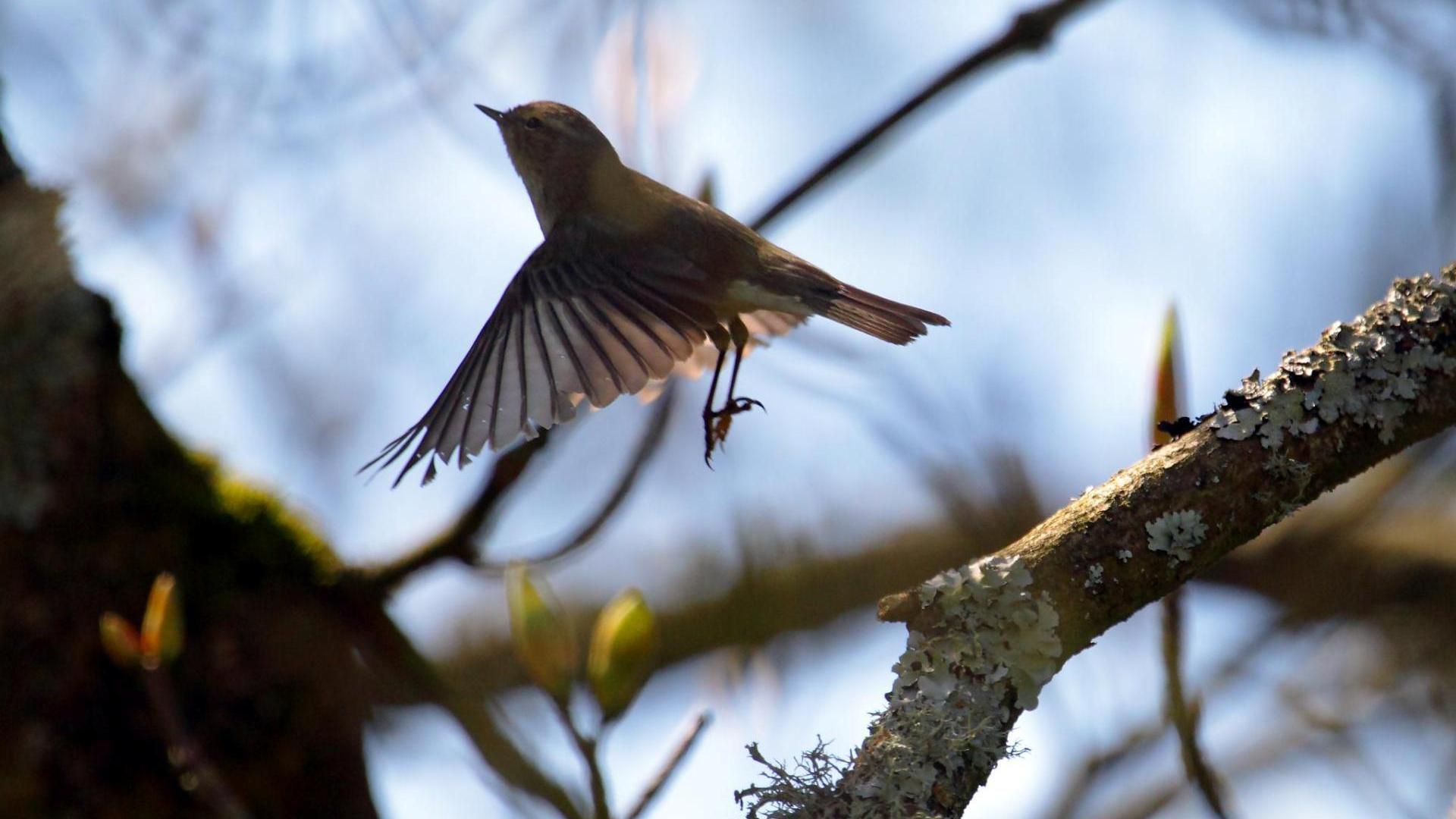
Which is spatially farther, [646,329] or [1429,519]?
[1429,519]

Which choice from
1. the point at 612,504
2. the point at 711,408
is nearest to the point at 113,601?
the point at 612,504

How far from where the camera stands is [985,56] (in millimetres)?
2516

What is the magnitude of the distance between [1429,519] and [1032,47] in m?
1.72

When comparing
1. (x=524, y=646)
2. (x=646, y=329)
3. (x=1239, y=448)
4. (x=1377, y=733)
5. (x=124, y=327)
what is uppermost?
(x=124, y=327)

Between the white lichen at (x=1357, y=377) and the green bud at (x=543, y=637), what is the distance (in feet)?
2.68

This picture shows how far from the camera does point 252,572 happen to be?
263cm

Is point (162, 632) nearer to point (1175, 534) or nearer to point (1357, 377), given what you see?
point (1175, 534)

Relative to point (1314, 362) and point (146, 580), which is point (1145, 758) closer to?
point (1314, 362)

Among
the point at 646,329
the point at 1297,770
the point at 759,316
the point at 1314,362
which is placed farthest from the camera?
the point at 759,316

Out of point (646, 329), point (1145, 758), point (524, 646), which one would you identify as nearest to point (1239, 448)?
point (524, 646)

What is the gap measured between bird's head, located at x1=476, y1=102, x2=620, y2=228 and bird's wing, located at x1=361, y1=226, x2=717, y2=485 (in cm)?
40

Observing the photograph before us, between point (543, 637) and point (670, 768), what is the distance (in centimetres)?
23

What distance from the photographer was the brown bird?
2.15m

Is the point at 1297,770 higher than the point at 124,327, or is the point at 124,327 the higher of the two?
the point at 124,327
